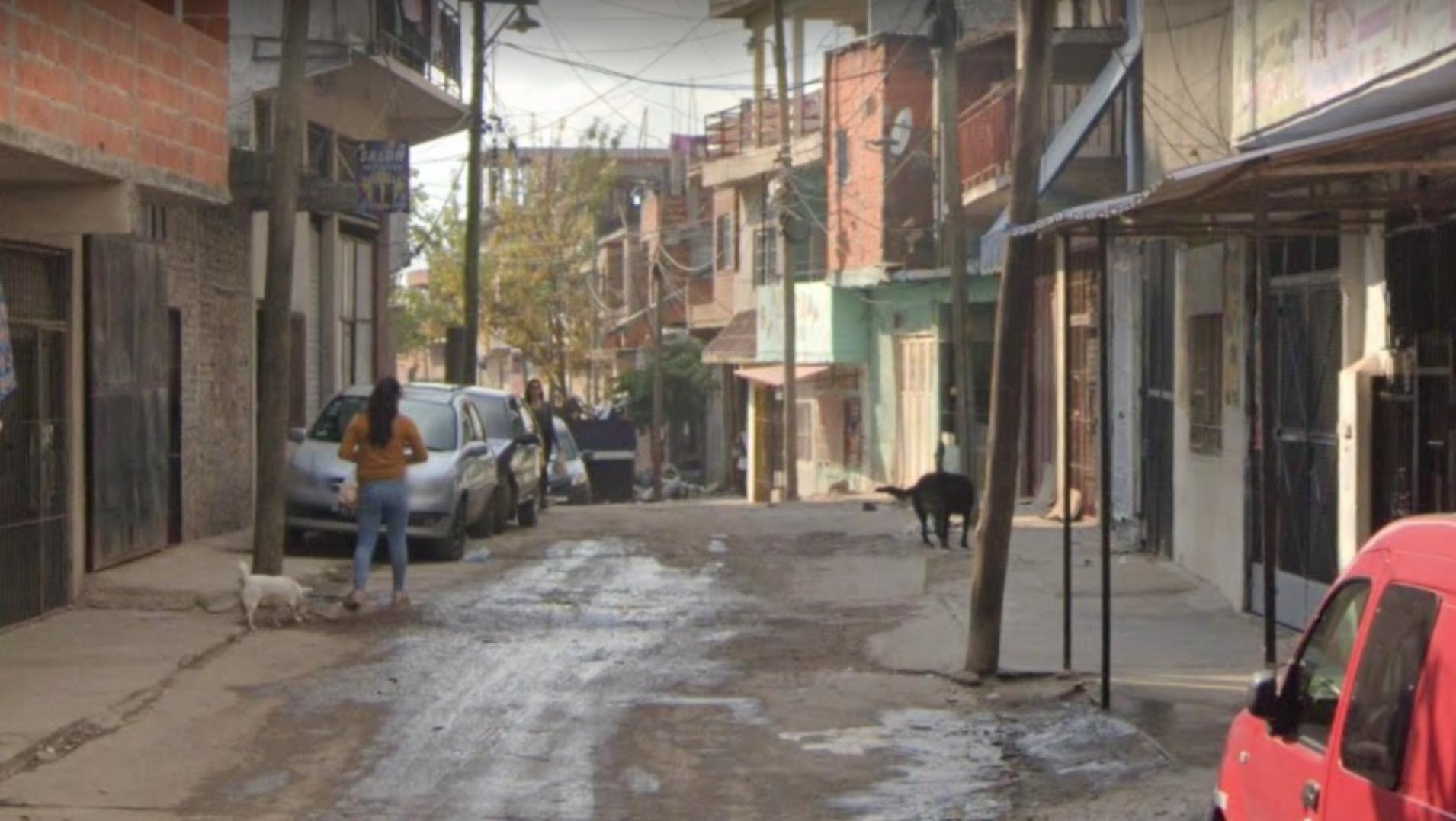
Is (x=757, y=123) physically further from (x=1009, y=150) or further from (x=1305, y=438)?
(x=1305, y=438)

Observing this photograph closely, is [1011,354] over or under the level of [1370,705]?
over

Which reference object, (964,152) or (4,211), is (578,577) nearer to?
(4,211)

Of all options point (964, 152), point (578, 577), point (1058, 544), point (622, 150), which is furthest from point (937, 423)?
point (622, 150)

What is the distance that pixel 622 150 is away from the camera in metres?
78.8

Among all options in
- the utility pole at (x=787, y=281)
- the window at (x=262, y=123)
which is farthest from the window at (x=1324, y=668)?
the utility pole at (x=787, y=281)

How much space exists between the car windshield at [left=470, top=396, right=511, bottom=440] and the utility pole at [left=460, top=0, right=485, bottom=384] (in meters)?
7.25

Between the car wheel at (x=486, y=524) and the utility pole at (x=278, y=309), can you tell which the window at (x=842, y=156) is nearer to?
the car wheel at (x=486, y=524)

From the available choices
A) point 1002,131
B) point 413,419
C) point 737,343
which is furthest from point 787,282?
point 413,419

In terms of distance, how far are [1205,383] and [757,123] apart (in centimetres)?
3199

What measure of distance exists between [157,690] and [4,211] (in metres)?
3.95

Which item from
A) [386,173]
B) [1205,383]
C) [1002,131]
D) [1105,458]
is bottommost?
[1105,458]

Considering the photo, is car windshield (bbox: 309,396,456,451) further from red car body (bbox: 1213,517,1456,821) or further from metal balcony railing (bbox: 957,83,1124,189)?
red car body (bbox: 1213,517,1456,821)

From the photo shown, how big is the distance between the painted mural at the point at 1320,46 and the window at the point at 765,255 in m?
32.2

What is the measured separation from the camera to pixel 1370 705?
5.23 m
